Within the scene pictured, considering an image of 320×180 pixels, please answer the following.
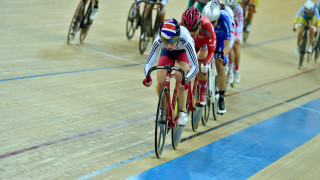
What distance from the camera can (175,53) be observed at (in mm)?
4086

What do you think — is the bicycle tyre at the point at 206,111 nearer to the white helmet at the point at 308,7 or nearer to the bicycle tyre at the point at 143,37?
the bicycle tyre at the point at 143,37

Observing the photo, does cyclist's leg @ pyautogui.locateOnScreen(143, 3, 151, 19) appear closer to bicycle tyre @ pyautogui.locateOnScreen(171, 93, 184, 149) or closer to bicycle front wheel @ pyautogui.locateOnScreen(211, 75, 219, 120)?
bicycle front wheel @ pyautogui.locateOnScreen(211, 75, 219, 120)

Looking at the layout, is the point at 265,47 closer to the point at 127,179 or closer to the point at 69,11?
the point at 69,11

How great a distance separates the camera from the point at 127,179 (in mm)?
3615

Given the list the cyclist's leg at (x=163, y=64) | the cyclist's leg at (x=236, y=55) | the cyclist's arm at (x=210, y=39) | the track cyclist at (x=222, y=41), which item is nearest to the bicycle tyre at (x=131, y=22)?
the cyclist's leg at (x=236, y=55)

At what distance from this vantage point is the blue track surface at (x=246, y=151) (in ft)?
12.9

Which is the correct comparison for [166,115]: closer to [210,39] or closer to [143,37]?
[210,39]

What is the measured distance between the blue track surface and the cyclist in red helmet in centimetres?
58

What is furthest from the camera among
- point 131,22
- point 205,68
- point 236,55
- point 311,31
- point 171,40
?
point 131,22

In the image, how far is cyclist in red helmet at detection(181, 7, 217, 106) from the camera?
4.21 metres

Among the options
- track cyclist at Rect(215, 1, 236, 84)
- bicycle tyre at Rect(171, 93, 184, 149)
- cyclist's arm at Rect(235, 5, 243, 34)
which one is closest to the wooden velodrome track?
bicycle tyre at Rect(171, 93, 184, 149)

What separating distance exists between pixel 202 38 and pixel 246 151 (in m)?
1.20

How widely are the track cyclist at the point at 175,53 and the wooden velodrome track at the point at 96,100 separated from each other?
669 millimetres

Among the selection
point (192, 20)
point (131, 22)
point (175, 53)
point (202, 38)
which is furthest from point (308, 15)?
point (175, 53)
